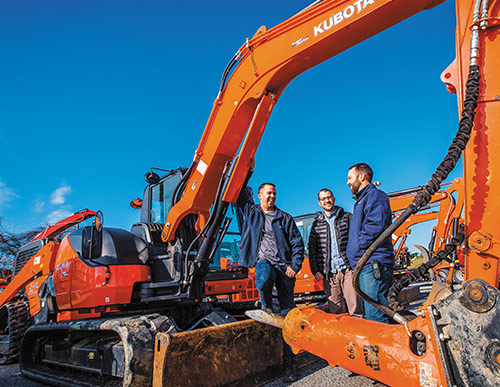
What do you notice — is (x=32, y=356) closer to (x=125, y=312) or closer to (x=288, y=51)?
(x=125, y=312)

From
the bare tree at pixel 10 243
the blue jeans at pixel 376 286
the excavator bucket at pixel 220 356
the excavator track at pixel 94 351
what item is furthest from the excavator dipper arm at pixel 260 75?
the bare tree at pixel 10 243

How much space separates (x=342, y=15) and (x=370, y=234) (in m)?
1.88

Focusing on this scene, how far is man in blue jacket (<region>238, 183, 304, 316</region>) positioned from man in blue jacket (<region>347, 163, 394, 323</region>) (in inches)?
29.7

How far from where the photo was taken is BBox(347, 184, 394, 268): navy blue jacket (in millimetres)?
3242

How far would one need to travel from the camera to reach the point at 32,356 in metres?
4.97

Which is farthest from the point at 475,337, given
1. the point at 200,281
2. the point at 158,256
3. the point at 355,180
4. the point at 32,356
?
the point at 32,356

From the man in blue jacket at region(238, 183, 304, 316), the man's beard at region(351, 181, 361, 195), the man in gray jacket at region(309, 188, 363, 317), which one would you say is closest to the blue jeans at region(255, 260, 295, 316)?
the man in blue jacket at region(238, 183, 304, 316)

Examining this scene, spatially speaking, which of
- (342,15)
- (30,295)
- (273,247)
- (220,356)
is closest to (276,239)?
(273,247)

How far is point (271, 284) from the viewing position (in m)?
3.92

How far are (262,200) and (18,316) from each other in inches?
161

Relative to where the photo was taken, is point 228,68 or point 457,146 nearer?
point 457,146

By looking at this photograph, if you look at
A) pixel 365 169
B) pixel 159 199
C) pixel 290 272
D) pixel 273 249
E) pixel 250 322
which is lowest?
pixel 250 322

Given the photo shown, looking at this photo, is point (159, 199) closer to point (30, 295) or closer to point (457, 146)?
point (30, 295)

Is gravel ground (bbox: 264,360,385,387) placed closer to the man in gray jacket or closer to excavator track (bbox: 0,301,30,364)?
the man in gray jacket
